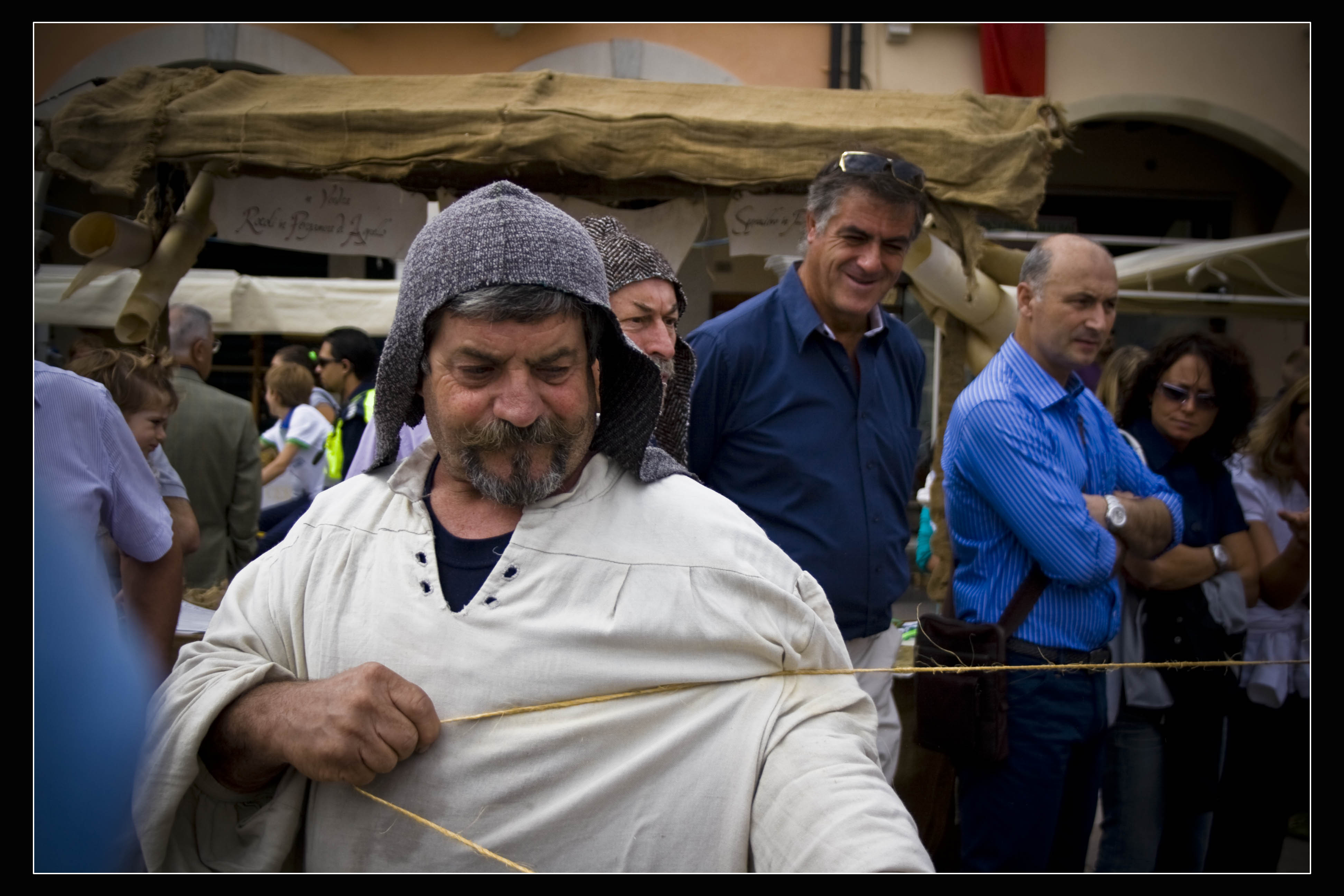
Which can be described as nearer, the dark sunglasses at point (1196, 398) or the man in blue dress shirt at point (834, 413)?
the man in blue dress shirt at point (834, 413)

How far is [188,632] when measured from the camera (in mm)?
3084

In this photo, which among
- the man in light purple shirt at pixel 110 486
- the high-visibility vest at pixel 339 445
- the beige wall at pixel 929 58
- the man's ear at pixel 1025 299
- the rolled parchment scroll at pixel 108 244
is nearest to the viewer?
the man in light purple shirt at pixel 110 486

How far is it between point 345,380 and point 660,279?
3.62 metres

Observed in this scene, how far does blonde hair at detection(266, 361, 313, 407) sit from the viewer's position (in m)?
6.53

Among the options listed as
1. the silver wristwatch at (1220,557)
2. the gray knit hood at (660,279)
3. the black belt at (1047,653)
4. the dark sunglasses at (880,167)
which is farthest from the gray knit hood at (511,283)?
the silver wristwatch at (1220,557)

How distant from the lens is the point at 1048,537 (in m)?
2.62

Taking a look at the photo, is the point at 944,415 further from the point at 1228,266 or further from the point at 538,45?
the point at 538,45

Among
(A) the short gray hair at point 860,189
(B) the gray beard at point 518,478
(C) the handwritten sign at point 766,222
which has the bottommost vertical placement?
(B) the gray beard at point 518,478

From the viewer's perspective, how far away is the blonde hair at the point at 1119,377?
147 inches

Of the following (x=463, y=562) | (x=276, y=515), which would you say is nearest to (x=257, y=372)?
(x=276, y=515)

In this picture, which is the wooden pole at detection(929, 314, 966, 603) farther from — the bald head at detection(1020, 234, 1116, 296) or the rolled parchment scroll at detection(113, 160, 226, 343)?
the rolled parchment scroll at detection(113, 160, 226, 343)

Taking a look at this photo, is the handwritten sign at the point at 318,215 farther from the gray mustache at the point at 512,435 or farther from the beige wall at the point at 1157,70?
the beige wall at the point at 1157,70

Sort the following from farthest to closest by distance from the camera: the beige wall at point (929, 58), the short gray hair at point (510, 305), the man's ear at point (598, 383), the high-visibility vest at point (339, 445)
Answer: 1. the beige wall at point (929, 58)
2. the high-visibility vest at point (339, 445)
3. the man's ear at point (598, 383)
4. the short gray hair at point (510, 305)

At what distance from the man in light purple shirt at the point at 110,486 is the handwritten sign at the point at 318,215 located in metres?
2.09
